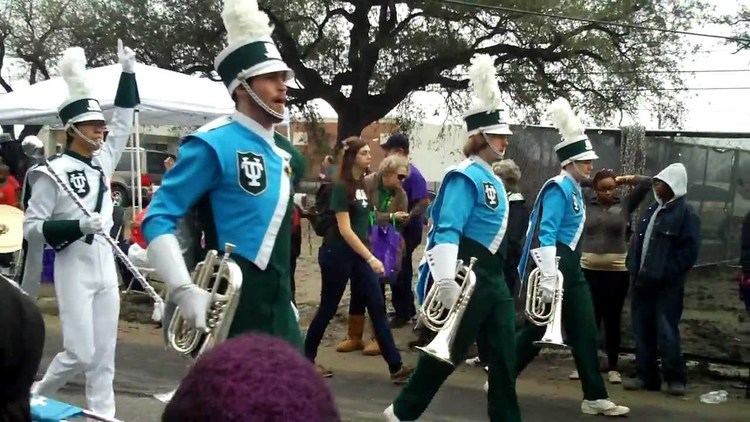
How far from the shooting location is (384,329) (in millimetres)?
7719

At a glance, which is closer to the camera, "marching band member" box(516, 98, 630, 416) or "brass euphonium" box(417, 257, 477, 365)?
"brass euphonium" box(417, 257, 477, 365)

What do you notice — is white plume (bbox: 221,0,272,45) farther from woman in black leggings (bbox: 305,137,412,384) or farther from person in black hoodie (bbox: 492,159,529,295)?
person in black hoodie (bbox: 492,159,529,295)

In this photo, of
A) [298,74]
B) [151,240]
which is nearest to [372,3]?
[298,74]

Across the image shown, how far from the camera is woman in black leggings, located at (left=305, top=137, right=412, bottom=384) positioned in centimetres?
754

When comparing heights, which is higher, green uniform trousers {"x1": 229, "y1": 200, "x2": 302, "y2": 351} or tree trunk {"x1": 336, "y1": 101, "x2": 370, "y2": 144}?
tree trunk {"x1": 336, "y1": 101, "x2": 370, "y2": 144}

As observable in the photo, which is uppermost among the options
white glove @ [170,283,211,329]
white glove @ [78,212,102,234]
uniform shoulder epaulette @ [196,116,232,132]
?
uniform shoulder epaulette @ [196,116,232,132]

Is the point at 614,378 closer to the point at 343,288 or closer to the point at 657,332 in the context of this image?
the point at 657,332

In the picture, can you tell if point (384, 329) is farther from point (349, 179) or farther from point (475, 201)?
point (475, 201)

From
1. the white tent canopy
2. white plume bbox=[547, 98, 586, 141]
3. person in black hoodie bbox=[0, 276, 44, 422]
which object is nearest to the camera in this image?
person in black hoodie bbox=[0, 276, 44, 422]

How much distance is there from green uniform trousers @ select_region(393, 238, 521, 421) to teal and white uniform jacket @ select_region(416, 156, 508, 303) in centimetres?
9

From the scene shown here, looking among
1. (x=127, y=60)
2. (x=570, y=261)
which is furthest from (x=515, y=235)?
(x=127, y=60)

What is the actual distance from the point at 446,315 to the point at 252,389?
13.7 feet

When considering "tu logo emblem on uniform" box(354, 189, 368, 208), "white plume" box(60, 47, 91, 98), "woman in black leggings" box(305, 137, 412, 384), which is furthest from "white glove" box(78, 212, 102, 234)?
"tu logo emblem on uniform" box(354, 189, 368, 208)

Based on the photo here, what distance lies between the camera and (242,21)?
12.8 ft
